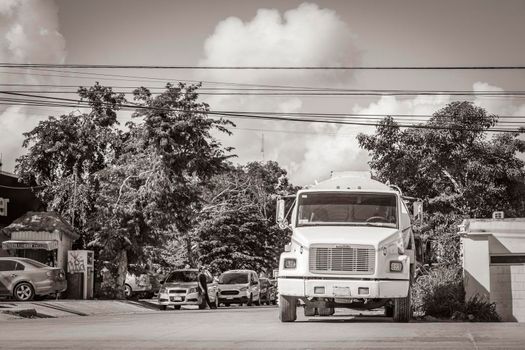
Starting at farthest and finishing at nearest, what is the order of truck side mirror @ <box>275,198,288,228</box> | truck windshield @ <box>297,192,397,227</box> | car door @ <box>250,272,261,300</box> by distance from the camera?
1. car door @ <box>250,272,261,300</box>
2. truck side mirror @ <box>275,198,288,228</box>
3. truck windshield @ <box>297,192,397,227</box>

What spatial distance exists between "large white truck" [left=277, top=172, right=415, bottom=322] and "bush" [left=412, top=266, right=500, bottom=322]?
2784mm

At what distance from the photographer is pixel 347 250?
55.0 feet

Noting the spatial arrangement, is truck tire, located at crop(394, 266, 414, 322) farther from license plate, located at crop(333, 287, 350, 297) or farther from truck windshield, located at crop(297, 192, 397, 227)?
truck windshield, located at crop(297, 192, 397, 227)

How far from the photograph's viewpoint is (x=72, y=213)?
39094 millimetres

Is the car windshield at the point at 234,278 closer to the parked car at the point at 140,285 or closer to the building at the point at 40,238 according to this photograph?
the parked car at the point at 140,285

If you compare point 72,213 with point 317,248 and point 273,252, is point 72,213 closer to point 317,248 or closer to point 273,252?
point 317,248

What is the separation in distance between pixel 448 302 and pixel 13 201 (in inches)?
927

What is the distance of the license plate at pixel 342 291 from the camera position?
54.4 ft

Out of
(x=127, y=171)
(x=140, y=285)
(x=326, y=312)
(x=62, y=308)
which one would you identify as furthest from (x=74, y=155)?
(x=326, y=312)

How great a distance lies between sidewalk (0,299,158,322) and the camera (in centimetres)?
2418

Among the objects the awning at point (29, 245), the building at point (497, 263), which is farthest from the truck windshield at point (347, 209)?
the awning at point (29, 245)

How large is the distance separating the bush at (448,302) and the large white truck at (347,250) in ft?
9.13

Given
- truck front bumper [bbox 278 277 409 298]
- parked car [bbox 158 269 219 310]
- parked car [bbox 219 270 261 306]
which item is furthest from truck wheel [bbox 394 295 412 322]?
parked car [bbox 219 270 261 306]

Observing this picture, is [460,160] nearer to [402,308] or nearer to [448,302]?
[448,302]
